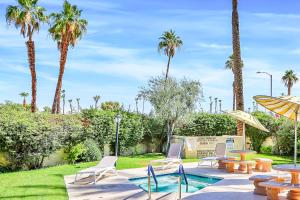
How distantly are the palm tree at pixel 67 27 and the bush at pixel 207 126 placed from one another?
1242cm

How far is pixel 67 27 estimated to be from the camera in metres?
36.0

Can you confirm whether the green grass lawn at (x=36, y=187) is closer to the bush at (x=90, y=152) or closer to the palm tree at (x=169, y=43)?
the bush at (x=90, y=152)

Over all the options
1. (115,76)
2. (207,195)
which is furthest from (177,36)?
(207,195)

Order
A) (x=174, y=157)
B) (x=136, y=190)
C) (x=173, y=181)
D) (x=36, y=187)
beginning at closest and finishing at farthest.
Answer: (x=136, y=190) < (x=36, y=187) < (x=173, y=181) < (x=174, y=157)

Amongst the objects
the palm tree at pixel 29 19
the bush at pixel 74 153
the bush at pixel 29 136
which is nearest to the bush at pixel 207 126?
the bush at pixel 74 153

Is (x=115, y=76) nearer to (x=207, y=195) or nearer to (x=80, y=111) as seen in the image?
(x=80, y=111)

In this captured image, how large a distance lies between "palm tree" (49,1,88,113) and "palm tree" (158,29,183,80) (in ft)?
50.1

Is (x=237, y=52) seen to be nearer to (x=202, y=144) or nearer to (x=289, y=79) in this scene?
(x=202, y=144)

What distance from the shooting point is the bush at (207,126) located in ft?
102

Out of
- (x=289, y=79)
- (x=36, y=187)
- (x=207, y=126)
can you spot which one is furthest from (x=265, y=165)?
(x=289, y=79)

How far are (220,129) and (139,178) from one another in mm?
17179

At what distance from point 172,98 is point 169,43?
21.1 m

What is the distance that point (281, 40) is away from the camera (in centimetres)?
2767

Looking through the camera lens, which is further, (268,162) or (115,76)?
(115,76)
